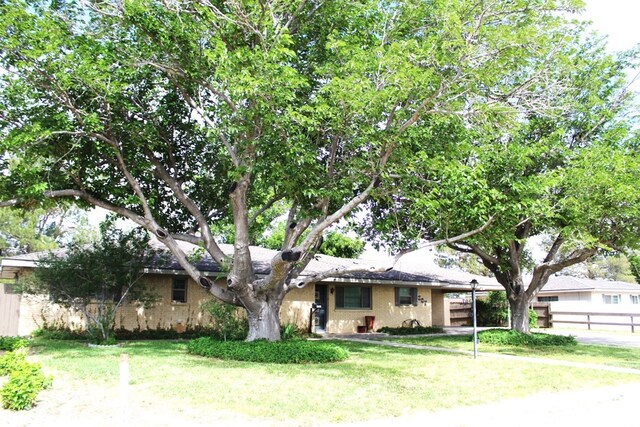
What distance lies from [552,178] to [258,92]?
8699mm

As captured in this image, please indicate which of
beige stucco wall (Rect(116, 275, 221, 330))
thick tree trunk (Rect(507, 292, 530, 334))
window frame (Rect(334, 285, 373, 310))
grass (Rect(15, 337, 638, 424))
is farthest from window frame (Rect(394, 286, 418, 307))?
grass (Rect(15, 337, 638, 424))

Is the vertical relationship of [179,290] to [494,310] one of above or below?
above

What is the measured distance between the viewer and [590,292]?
3725cm

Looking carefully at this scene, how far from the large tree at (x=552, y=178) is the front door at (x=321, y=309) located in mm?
7293

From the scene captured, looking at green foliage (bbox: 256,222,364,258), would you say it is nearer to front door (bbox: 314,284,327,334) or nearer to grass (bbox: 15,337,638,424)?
front door (bbox: 314,284,327,334)

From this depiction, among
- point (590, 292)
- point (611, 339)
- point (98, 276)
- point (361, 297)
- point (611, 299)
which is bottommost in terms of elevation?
point (611, 339)

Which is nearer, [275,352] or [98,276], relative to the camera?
[275,352]

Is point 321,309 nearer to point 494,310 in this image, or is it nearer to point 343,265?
point 343,265

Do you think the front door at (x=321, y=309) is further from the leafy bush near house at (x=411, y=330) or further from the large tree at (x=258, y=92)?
the large tree at (x=258, y=92)

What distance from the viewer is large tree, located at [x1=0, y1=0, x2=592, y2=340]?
1184 cm

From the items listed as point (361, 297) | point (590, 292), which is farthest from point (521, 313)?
point (590, 292)

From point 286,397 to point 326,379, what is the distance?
1.99 meters

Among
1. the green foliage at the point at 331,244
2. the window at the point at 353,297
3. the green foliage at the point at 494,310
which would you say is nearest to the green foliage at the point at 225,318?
the window at the point at 353,297

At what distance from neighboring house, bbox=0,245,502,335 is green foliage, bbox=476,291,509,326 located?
3.16 feet
